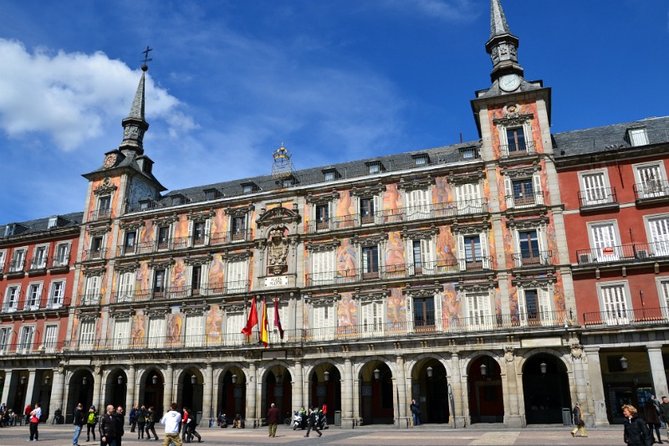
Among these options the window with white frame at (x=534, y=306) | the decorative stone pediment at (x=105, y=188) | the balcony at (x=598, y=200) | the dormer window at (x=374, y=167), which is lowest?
the window with white frame at (x=534, y=306)

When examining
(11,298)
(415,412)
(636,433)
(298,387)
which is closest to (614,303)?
(415,412)

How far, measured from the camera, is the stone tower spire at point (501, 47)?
40750mm

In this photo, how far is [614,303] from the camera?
32.2 meters

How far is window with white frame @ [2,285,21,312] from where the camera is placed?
49656mm

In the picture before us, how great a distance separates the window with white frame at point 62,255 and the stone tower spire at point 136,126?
431 inches

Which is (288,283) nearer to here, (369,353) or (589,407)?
(369,353)

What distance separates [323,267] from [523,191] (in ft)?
49.8

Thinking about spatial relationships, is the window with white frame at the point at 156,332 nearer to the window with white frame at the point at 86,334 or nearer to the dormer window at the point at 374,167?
the window with white frame at the point at 86,334

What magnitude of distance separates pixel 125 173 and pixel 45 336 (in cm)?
1597

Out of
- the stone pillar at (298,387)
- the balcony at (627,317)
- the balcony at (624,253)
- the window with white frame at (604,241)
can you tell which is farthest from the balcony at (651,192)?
the stone pillar at (298,387)

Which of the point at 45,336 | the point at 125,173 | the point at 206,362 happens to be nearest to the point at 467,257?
the point at 206,362

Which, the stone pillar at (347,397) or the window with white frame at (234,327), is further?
the window with white frame at (234,327)

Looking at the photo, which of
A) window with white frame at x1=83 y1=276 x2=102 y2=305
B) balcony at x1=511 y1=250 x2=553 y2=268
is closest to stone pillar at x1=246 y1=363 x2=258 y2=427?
window with white frame at x1=83 y1=276 x2=102 y2=305

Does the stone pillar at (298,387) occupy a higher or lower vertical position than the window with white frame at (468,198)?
lower
